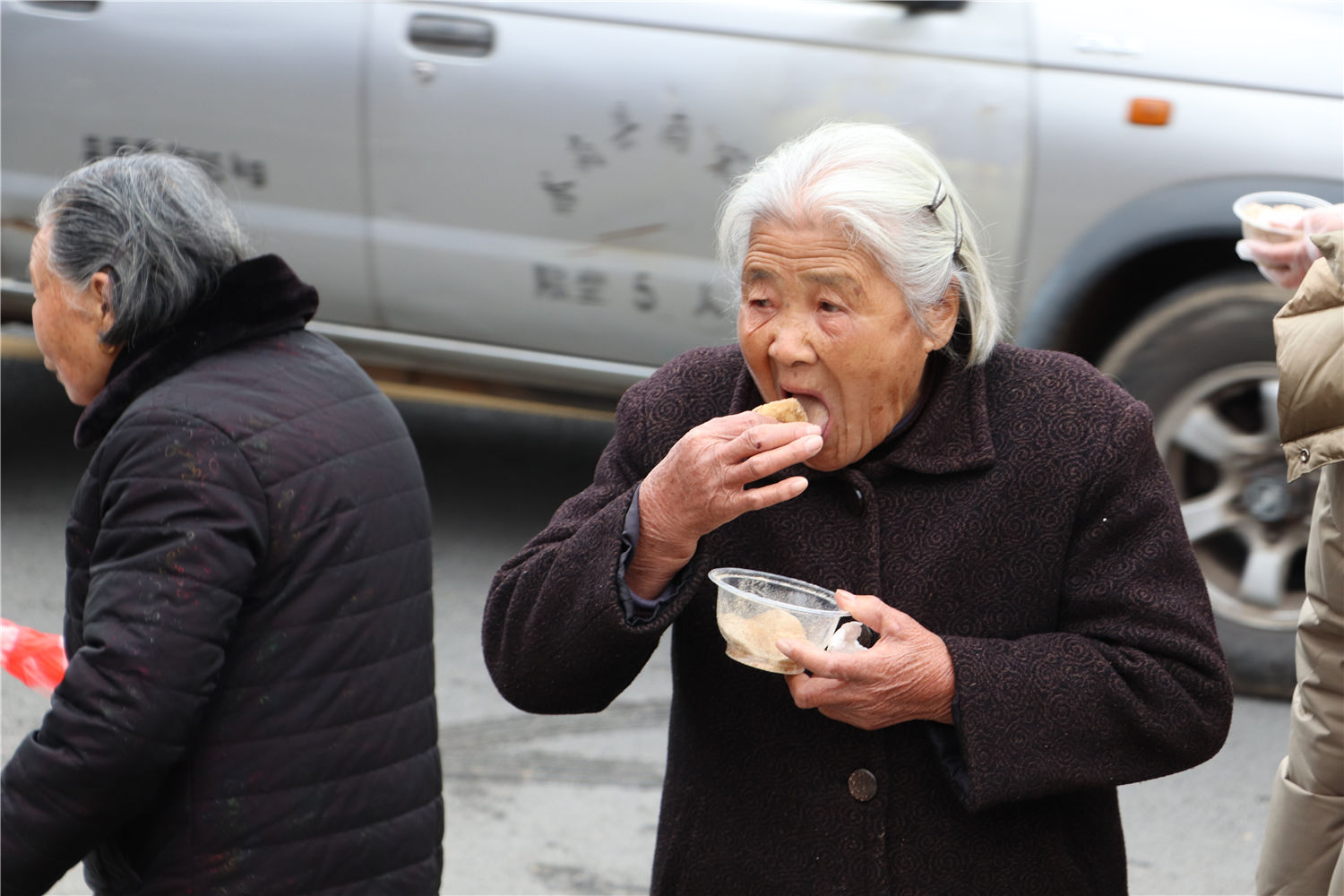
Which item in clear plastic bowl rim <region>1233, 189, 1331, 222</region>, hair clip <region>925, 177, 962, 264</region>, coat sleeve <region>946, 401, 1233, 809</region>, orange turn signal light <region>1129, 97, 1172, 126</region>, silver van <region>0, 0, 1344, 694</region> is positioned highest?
hair clip <region>925, 177, 962, 264</region>

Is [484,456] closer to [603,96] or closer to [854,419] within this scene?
[603,96]

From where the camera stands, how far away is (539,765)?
4.39 m

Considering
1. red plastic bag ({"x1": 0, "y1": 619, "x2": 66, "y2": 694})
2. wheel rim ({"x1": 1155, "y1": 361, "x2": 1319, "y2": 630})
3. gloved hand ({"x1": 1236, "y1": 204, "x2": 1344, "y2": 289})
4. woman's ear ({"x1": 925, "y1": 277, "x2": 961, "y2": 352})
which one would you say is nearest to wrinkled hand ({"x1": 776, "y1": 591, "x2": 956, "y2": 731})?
woman's ear ({"x1": 925, "y1": 277, "x2": 961, "y2": 352})

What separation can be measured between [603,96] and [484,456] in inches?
87.0

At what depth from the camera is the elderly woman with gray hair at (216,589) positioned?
2209 mm

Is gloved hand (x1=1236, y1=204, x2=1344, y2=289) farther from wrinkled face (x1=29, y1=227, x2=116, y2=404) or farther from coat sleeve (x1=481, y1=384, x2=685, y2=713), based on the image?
wrinkled face (x1=29, y1=227, x2=116, y2=404)

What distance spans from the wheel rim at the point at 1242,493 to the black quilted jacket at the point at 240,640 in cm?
269

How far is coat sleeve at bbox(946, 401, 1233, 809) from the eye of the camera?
6.33 ft

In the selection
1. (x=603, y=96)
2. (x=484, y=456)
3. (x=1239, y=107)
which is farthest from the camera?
(x=484, y=456)

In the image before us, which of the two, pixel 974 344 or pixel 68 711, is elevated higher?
pixel 974 344

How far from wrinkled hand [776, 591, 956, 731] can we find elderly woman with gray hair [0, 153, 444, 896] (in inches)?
31.2

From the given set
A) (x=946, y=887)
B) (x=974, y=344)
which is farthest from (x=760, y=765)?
(x=974, y=344)

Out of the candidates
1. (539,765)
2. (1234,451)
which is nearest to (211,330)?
(539,765)

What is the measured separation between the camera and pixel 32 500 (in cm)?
609
